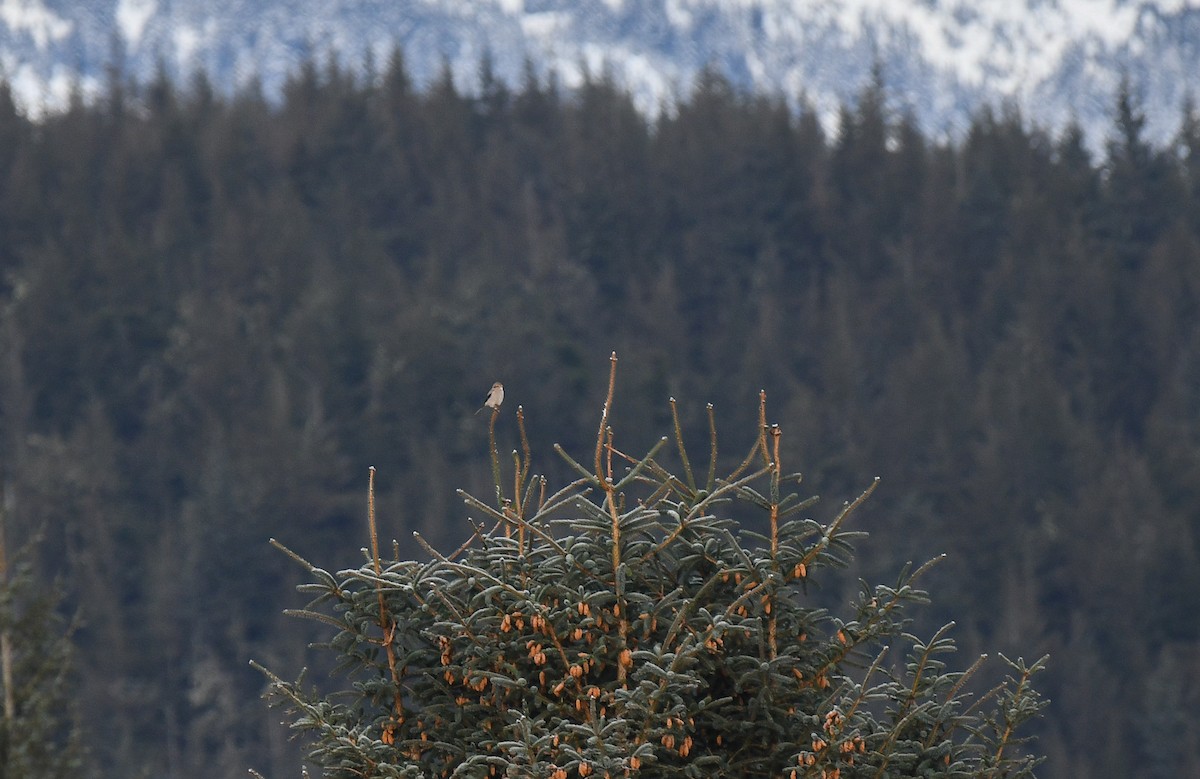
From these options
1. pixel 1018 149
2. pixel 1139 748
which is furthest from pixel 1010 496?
pixel 1018 149

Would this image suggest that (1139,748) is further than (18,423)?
No

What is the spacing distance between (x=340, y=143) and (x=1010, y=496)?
3909 centimetres

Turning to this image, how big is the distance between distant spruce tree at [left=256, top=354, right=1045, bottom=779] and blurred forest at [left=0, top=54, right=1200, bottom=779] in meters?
60.9

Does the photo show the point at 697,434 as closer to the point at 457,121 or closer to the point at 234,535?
the point at 234,535

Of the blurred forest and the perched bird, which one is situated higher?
the perched bird

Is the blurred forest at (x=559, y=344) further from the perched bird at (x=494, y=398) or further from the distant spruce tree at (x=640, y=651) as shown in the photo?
the distant spruce tree at (x=640, y=651)

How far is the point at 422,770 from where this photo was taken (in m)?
5.07

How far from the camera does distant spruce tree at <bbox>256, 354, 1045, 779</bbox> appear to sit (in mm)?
4848

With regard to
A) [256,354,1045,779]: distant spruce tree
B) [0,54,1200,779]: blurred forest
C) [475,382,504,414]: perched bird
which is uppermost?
[475,382,504,414]: perched bird

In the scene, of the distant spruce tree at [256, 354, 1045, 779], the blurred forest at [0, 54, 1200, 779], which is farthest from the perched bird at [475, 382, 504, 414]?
the blurred forest at [0, 54, 1200, 779]

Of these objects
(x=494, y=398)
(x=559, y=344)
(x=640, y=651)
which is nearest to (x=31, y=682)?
(x=494, y=398)

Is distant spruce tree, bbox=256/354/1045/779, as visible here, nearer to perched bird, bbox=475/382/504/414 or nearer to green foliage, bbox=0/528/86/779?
perched bird, bbox=475/382/504/414

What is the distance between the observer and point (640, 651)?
4.72m

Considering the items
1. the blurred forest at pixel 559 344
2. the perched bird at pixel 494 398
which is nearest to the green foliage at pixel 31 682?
the perched bird at pixel 494 398
